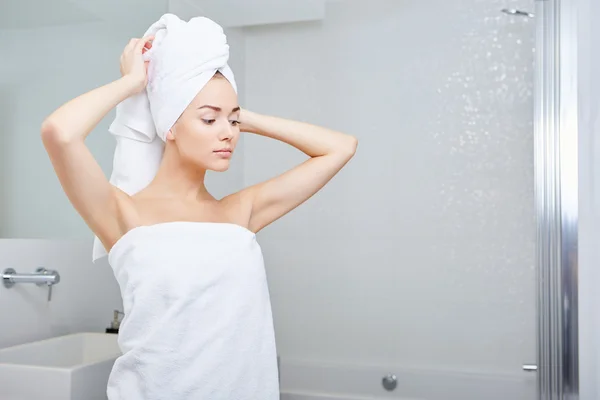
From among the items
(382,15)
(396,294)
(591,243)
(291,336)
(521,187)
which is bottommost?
(291,336)

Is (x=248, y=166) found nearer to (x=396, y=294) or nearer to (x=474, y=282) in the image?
(x=396, y=294)

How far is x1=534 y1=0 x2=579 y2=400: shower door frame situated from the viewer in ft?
5.75

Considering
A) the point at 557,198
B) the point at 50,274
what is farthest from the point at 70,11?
the point at 557,198

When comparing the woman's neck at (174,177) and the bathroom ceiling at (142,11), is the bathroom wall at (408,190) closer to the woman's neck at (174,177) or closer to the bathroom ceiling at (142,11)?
the bathroom ceiling at (142,11)

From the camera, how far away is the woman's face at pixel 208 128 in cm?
135

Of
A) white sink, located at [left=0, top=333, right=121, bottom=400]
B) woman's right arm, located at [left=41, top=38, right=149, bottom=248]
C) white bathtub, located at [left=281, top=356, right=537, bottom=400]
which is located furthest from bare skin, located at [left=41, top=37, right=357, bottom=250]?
white bathtub, located at [left=281, top=356, right=537, bottom=400]

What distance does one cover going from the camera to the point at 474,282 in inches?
103

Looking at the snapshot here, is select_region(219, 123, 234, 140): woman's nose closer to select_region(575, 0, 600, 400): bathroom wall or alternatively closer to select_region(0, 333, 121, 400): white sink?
select_region(0, 333, 121, 400): white sink

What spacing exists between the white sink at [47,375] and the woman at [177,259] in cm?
41

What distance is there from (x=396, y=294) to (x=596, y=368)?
105 cm

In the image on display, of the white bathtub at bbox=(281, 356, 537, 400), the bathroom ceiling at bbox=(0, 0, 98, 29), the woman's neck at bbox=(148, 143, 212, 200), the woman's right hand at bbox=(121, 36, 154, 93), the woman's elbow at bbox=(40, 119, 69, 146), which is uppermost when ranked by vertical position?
the bathroom ceiling at bbox=(0, 0, 98, 29)

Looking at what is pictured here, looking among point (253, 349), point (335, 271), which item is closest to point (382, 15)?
point (335, 271)

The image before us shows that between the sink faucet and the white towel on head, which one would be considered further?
the sink faucet

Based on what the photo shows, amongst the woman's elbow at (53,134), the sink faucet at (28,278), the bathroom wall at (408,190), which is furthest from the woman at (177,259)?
the bathroom wall at (408,190)
